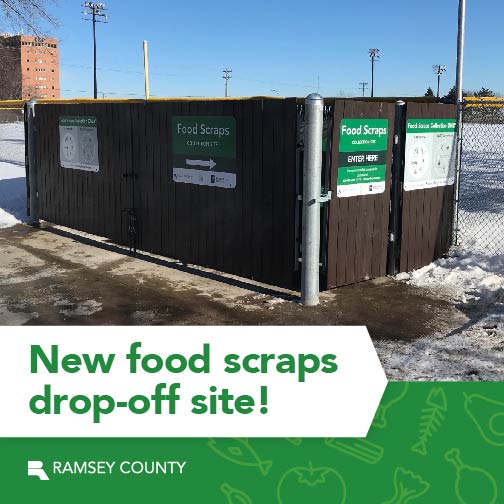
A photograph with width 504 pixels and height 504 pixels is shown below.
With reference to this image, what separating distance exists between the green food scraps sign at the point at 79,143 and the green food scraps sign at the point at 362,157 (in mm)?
4794

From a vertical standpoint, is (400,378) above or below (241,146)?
below

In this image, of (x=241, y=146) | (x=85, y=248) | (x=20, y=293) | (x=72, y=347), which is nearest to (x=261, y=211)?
(x=241, y=146)

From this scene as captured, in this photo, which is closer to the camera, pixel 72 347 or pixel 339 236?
pixel 72 347

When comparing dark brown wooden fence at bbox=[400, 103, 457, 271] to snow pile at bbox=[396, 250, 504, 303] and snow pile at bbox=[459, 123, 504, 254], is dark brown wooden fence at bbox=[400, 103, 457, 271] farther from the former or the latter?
snow pile at bbox=[459, 123, 504, 254]

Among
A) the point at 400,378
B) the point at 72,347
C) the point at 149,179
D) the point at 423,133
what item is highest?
the point at 423,133

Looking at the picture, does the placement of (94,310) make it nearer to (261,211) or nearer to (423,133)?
(261,211)

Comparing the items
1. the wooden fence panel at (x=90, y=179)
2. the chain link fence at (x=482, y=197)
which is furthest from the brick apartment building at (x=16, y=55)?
the chain link fence at (x=482, y=197)

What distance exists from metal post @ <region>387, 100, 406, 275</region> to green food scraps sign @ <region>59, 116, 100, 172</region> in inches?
195

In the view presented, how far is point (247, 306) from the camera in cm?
710

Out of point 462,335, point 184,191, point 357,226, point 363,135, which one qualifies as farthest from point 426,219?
point 184,191

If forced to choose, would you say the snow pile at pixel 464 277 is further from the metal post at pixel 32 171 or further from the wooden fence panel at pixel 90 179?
the metal post at pixel 32 171

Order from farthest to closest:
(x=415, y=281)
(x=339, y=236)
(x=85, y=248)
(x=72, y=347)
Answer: (x=85, y=248), (x=415, y=281), (x=339, y=236), (x=72, y=347)

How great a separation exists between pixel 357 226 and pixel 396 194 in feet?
2.65

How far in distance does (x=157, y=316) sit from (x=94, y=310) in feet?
Answer: 2.40
